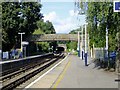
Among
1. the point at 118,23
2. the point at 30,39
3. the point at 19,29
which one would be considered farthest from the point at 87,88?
the point at 30,39

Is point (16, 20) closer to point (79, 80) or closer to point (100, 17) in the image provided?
point (100, 17)

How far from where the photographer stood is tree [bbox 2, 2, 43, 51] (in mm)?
77375

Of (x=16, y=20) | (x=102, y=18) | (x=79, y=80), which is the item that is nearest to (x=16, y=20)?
(x=16, y=20)

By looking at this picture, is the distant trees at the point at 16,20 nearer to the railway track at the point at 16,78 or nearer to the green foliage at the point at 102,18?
the railway track at the point at 16,78

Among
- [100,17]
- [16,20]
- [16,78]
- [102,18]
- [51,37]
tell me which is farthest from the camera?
[51,37]

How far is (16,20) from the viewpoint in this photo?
259ft

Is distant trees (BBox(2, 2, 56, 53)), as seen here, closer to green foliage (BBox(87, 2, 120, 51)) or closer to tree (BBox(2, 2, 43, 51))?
tree (BBox(2, 2, 43, 51))

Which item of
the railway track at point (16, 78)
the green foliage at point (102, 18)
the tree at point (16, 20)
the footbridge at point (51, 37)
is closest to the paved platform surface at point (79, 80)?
the railway track at point (16, 78)

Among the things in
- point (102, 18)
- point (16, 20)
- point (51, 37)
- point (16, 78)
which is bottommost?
point (16, 78)

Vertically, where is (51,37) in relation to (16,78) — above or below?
above

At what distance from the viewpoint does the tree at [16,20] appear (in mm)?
77375

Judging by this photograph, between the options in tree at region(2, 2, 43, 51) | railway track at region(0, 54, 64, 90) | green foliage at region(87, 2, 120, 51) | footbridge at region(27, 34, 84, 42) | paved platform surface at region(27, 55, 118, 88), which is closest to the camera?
paved platform surface at region(27, 55, 118, 88)

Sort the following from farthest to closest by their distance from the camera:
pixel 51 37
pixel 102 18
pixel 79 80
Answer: pixel 51 37 < pixel 102 18 < pixel 79 80

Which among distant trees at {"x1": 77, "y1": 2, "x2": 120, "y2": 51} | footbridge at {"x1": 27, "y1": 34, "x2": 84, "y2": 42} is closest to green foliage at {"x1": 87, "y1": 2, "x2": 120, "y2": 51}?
distant trees at {"x1": 77, "y1": 2, "x2": 120, "y2": 51}
